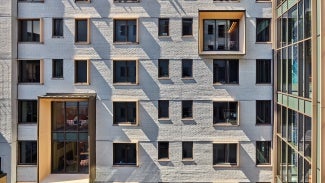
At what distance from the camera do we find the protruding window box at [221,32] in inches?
854

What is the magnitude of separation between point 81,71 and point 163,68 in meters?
5.41

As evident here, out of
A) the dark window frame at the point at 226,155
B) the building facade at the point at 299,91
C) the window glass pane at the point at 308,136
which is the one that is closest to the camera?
the building facade at the point at 299,91

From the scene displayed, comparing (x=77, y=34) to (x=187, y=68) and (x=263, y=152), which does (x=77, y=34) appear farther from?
(x=263, y=152)

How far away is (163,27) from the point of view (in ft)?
70.9

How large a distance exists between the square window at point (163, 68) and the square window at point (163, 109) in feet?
5.57

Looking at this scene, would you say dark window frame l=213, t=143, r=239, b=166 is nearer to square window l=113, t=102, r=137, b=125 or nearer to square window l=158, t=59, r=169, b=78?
square window l=158, t=59, r=169, b=78

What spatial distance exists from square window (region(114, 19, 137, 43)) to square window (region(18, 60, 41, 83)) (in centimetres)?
550

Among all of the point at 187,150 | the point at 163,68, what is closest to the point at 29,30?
the point at 163,68

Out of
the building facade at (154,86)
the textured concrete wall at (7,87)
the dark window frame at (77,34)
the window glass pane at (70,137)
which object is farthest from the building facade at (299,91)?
Answer: the textured concrete wall at (7,87)

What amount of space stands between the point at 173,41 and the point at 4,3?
11.1 metres

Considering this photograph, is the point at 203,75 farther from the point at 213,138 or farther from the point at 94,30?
the point at 94,30

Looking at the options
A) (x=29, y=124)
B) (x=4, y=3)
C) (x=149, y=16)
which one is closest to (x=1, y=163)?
(x=29, y=124)

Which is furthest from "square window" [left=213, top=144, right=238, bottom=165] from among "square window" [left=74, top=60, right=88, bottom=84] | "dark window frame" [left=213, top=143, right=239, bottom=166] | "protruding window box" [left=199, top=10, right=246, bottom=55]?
"square window" [left=74, top=60, right=88, bottom=84]

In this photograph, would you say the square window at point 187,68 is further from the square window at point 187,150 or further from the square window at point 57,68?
the square window at point 57,68
